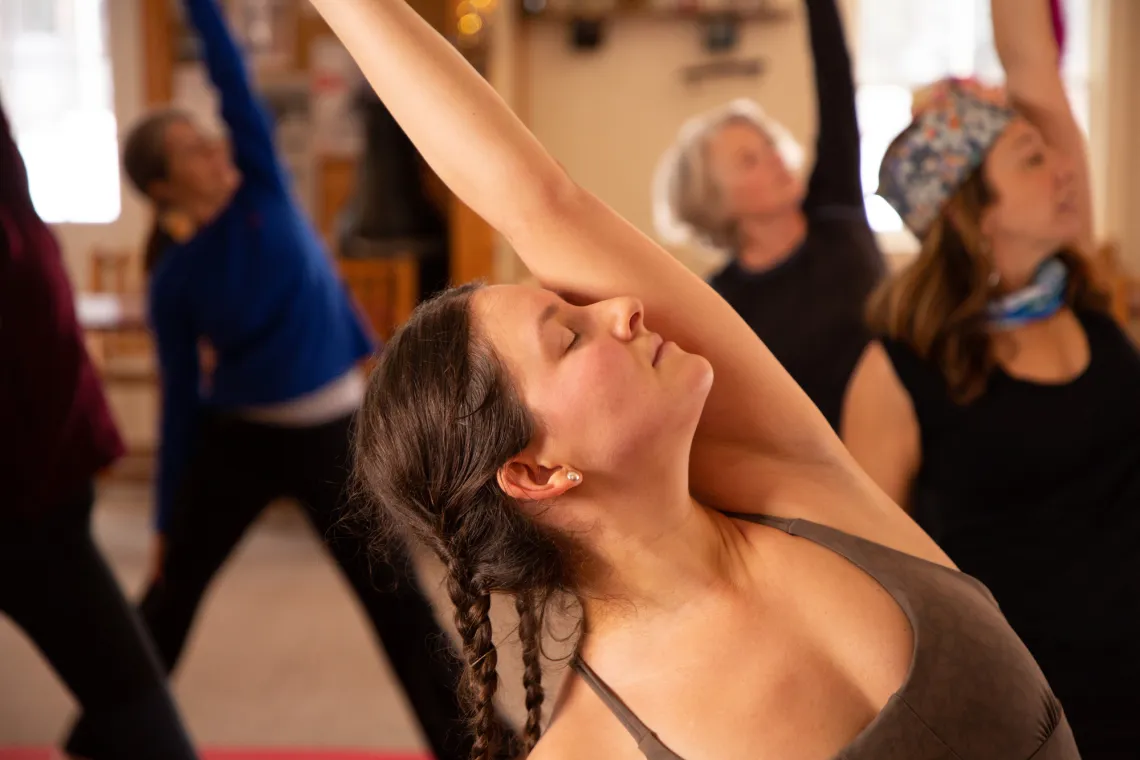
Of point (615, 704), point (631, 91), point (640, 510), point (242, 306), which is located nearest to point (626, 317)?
point (640, 510)

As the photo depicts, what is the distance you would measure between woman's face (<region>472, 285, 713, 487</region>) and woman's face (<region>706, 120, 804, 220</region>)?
5.07ft

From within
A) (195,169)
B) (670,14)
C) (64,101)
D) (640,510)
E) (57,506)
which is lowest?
(57,506)

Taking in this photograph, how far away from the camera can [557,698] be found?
1.13 meters

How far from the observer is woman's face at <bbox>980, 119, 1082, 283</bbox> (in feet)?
5.46

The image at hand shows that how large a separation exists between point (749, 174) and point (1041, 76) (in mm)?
1003

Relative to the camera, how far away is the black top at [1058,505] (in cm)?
151

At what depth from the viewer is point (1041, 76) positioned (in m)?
1.62

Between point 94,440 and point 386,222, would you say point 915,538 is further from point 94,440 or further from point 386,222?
point 386,222

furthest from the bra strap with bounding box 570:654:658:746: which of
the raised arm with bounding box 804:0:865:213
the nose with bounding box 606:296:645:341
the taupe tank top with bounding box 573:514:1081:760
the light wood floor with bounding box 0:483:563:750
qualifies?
the light wood floor with bounding box 0:483:563:750

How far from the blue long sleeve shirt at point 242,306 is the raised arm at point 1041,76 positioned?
156cm

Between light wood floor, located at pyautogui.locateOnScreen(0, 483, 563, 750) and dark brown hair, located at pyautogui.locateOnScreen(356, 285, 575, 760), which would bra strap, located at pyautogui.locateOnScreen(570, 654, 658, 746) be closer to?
dark brown hair, located at pyautogui.locateOnScreen(356, 285, 575, 760)

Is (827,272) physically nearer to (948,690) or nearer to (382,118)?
(948,690)

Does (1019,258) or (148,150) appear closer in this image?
(1019,258)

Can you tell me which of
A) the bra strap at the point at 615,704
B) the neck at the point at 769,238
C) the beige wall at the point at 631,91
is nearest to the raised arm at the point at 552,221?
the bra strap at the point at 615,704
